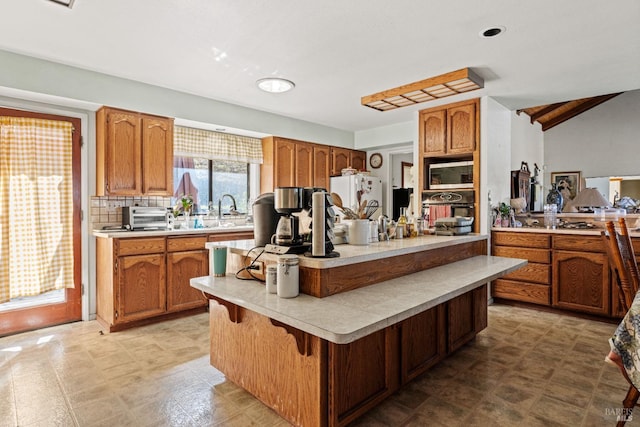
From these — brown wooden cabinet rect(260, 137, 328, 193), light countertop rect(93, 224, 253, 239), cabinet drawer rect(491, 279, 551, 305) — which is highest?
brown wooden cabinet rect(260, 137, 328, 193)

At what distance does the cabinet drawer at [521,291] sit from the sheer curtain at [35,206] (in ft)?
15.4

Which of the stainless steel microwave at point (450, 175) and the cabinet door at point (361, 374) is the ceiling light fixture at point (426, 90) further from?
the cabinet door at point (361, 374)

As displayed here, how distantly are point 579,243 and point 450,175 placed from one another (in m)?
1.51

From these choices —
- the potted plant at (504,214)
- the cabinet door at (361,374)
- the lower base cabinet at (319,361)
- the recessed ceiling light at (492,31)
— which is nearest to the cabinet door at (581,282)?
the potted plant at (504,214)

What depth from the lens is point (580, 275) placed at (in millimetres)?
3615

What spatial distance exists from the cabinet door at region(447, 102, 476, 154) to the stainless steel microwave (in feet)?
0.56

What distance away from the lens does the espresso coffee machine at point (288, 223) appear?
6.43 feet

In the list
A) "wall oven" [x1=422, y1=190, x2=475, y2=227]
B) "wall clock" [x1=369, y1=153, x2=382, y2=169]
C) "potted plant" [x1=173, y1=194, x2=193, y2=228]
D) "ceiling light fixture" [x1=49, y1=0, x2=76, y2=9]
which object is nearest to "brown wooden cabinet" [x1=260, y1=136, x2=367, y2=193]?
"wall clock" [x1=369, y1=153, x2=382, y2=169]

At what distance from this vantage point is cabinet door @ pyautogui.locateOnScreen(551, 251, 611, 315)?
346 cm

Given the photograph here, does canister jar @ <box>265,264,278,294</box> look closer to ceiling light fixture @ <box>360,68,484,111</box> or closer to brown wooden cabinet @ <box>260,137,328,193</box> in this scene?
ceiling light fixture @ <box>360,68,484,111</box>

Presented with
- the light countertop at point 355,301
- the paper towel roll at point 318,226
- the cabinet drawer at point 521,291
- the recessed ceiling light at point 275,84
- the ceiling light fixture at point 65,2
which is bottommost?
the cabinet drawer at point 521,291

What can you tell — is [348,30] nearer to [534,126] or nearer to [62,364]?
[62,364]

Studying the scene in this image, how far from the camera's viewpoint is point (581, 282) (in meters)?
3.61

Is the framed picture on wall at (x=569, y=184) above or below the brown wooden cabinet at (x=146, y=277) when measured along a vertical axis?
above
